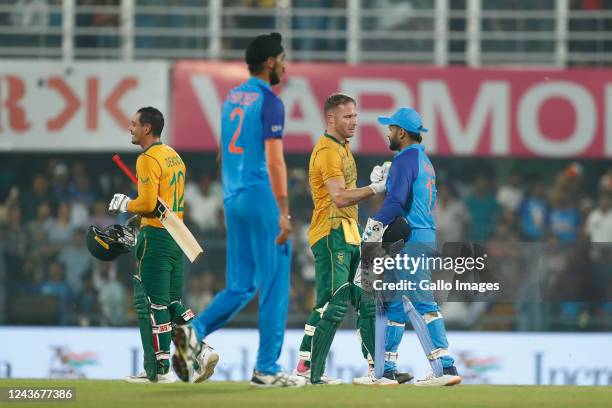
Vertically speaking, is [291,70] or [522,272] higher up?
[291,70]

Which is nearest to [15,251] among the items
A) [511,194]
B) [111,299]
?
[111,299]

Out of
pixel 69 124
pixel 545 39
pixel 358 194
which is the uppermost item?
pixel 545 39

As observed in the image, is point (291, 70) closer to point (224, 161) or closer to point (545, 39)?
point (545, 39)

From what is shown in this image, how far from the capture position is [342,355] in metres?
17.4

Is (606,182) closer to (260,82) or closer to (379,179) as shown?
(379,179)

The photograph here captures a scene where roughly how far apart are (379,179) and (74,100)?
10.7m

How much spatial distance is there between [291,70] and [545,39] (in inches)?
158

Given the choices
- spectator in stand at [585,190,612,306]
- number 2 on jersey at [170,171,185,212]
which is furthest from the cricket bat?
spectator in stand at [585,190,612,306]

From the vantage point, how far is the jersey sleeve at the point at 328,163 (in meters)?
10.9

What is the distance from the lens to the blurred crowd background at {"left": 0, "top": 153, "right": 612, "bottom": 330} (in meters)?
17.9

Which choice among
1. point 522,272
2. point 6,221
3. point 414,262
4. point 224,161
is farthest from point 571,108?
point 224,161

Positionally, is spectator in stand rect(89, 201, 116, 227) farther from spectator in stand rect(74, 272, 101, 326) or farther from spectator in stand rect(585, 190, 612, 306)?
spectator in stand rect(585, 190, 612, 306)

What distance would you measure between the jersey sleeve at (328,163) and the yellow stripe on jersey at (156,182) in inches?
45.4

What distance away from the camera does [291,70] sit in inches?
806
